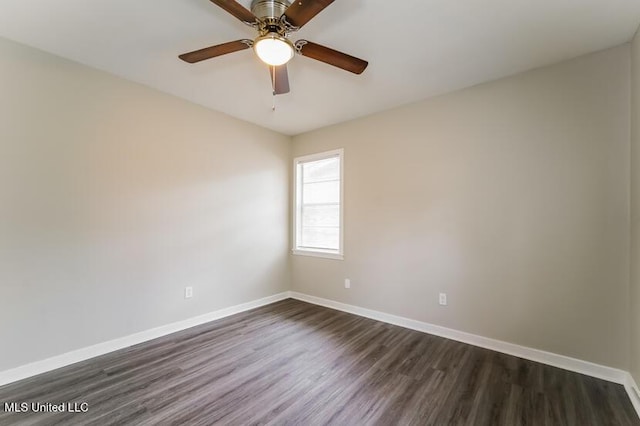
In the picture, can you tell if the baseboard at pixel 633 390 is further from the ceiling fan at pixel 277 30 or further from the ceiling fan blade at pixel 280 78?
the ceiling fan blade at pixel 280 78

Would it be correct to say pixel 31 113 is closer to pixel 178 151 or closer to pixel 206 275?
pixel 178 151

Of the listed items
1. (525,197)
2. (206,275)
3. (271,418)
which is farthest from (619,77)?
(206,275)

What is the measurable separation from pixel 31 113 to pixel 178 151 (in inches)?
46.5

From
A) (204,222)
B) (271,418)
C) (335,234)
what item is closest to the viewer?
(271,418)

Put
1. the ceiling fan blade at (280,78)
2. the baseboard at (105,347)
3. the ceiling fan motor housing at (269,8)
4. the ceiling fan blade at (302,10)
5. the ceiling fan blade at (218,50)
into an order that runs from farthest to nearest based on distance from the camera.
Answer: the baseboard at (105,347) → the ceiling fan blade at (280,78) → the ceiling fan blade at (218,50) → the ceiling fan motor housing at (269,8) → the ceiling fan blade at (302,10)

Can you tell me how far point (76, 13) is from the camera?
6.23 feet

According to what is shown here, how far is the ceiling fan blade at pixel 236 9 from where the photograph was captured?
142 cm

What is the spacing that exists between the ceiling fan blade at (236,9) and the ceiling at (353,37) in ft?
0.90

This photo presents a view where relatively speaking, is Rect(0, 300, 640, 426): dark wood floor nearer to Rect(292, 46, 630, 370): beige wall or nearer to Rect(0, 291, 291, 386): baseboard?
Rect(0, 291, 291, 386): baseboard

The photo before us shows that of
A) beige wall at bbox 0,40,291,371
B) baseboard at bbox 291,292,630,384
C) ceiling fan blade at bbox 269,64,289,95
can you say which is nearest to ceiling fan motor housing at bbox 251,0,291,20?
ceiling fan blade at bbox 269,64,289,95

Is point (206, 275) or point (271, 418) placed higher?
point (206, 275)

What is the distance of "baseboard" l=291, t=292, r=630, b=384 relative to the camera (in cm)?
221

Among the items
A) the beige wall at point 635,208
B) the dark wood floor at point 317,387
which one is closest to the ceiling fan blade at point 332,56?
the beige wall at point 635,208

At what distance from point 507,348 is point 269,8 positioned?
3.39 m
